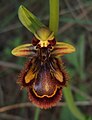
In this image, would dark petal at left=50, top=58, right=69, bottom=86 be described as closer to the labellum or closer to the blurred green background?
the labellum

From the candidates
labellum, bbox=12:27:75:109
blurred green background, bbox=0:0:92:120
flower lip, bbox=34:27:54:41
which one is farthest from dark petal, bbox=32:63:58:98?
blurred green background, bbox=0:0:92:120

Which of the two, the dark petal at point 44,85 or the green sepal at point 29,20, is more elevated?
the green sepal at point 29,20

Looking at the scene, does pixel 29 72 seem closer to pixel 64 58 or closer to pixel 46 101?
pixel 46 101

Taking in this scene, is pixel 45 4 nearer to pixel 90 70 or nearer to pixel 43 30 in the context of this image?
pixel 90 70

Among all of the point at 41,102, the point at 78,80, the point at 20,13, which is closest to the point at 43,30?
the point at 20,13

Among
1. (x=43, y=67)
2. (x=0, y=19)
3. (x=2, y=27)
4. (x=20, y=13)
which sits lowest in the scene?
(x=43, y=67)

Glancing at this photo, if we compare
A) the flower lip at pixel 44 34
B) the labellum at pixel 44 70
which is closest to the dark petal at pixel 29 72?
the labellum at pixel 44 70

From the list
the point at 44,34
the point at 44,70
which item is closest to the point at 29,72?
the point at 44,70

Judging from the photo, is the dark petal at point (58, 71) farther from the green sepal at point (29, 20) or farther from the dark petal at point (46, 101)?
the green sepal at point (29, 20)
